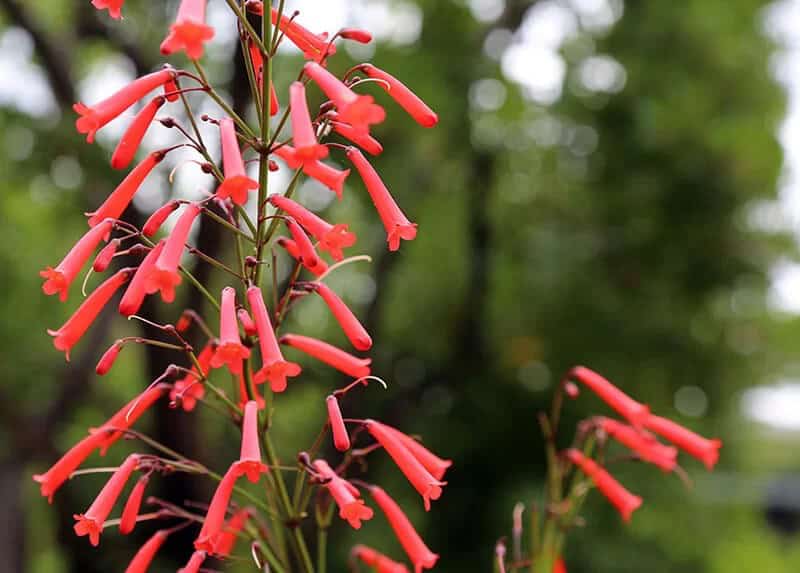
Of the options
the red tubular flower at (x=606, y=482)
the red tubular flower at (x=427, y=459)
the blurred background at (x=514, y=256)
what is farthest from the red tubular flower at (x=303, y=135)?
the blurred background at (x=514, y=256)

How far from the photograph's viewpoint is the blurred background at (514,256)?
19.8 ft

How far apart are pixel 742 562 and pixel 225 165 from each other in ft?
14.2

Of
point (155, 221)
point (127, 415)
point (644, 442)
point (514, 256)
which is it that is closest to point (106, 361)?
point (127, 415)

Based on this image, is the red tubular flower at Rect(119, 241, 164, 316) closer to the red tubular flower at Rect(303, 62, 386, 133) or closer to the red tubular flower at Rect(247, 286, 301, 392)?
the red tubular flower at Rect(247, 286, 301, 392)

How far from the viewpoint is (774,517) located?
37.8ft

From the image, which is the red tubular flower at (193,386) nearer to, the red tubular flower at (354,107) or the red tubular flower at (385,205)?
the red tubular flower at (385,205)

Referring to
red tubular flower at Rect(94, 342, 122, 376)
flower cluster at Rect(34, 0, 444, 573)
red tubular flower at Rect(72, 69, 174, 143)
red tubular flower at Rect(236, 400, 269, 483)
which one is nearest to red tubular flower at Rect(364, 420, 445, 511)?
flower cluster at Rect(34, 0, 444, 573)

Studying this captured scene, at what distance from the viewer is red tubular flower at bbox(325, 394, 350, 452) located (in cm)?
141

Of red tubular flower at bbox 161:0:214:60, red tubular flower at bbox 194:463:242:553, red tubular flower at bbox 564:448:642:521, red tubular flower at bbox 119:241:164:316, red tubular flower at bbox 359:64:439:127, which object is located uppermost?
red tubular flower at bbox 359:64:439:127

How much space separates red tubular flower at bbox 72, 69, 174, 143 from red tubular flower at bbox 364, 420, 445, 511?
2.14ft

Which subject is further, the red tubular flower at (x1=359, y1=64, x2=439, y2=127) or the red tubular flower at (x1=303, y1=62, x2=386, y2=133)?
the red tubular flower at (x1=359, y1=64, x2=439, y2=127)

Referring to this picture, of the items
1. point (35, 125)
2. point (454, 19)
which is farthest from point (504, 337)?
point (35, 125)

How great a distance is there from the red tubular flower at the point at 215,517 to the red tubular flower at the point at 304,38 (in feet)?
2.24

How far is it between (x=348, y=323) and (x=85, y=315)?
0.46 metres
